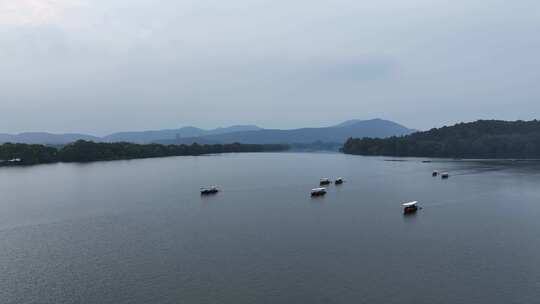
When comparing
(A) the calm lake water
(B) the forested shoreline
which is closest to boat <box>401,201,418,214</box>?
(A) the calm lake water

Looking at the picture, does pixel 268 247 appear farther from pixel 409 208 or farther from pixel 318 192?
pixel 318 192

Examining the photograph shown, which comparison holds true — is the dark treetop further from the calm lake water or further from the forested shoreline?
the calm lake water

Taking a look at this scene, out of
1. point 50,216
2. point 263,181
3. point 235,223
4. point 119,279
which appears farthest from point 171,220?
point 263,181

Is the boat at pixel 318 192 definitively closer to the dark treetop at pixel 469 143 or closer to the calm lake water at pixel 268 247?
the calm lake water at pixel 268 247

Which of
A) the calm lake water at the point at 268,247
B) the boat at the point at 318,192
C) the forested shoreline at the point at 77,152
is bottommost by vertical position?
the calm lake water at the point at 268,247

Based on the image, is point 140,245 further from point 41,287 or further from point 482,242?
point 482,242

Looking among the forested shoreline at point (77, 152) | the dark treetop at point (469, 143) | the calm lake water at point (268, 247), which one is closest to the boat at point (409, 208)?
the calm lake water at point (268, 247)
